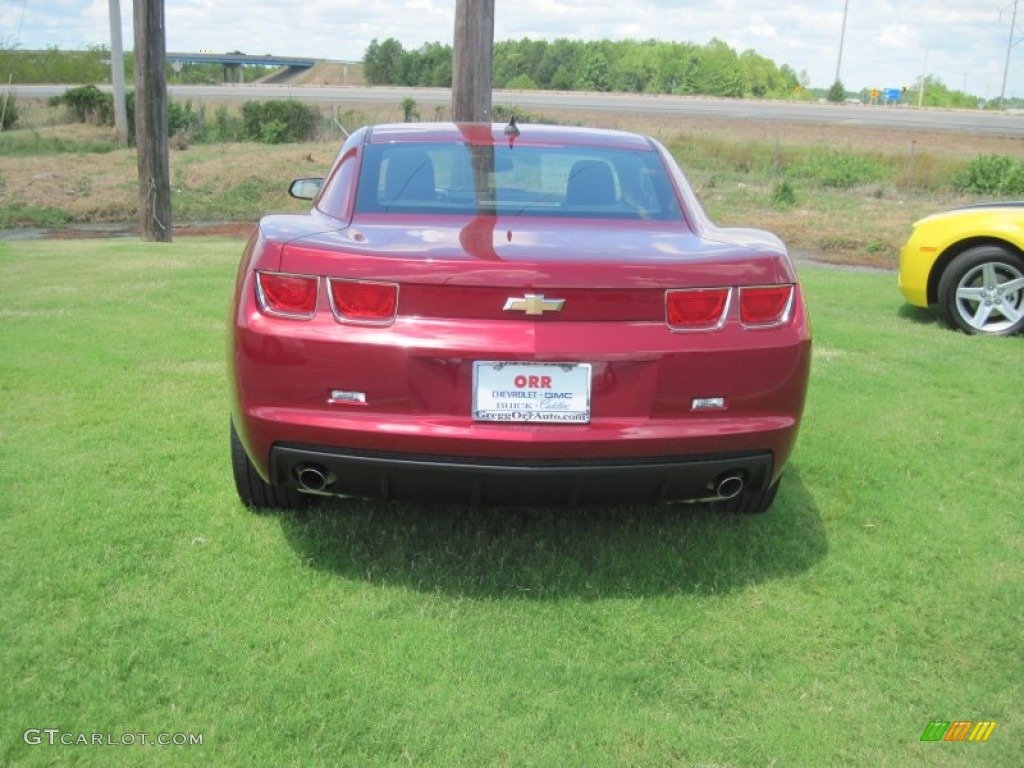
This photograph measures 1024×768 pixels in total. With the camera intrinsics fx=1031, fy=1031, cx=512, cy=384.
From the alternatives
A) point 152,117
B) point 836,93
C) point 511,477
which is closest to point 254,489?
point 511,477

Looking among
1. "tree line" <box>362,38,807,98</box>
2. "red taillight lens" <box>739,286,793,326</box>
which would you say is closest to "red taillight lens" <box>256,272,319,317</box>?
"red taillight lens" <box>739,286,793,326</box>

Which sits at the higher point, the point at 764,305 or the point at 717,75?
the point at 717,75

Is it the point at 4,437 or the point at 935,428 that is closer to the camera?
the point at 4,437

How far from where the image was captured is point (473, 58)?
8773mm

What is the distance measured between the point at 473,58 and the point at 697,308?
6111 mm

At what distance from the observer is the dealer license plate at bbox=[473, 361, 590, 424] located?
317 centimetres

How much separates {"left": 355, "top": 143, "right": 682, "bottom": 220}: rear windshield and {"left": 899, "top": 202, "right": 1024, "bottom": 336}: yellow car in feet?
15.4

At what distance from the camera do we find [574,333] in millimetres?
3199

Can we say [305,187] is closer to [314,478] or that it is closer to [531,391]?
[314,478]

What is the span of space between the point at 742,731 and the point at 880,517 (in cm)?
176

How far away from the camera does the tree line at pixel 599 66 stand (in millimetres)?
77750

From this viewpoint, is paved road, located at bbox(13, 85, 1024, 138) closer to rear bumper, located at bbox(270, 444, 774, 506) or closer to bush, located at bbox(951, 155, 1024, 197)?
bush, located at bbox(951, 155, 1024, 197)

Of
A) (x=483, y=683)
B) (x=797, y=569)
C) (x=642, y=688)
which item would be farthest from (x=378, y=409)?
(x=797, y=569)

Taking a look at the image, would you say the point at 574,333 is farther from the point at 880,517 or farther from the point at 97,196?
the point at 97,196
